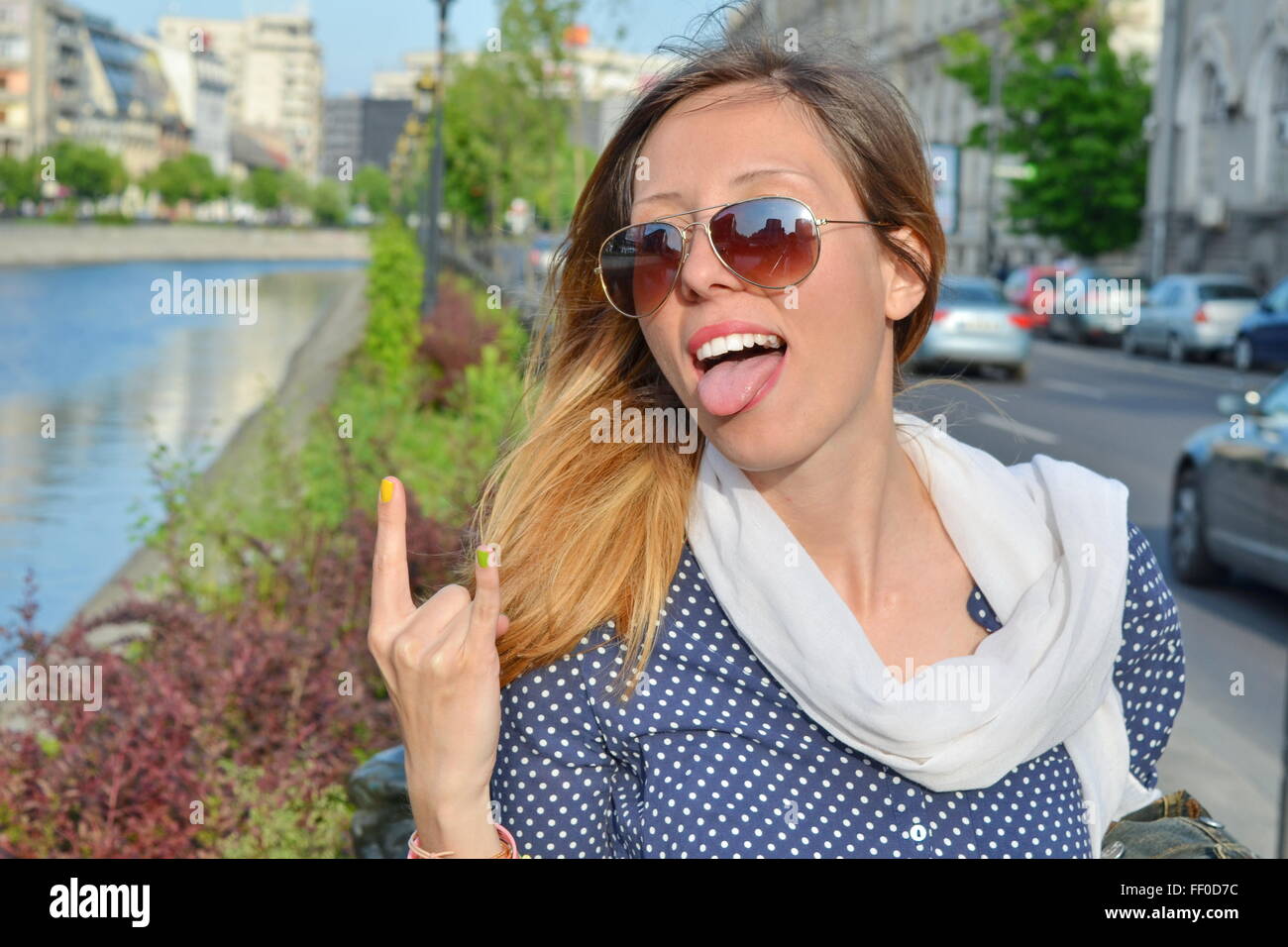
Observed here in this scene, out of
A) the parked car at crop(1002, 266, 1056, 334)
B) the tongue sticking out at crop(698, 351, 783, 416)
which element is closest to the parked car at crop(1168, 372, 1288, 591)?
the tongue sticking out at crop(698, 351, 783, 416)

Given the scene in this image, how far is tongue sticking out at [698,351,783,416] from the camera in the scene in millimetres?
2016

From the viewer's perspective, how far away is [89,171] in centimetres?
9800

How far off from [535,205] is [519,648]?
1002 inches

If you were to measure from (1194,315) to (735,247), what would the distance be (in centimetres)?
2831

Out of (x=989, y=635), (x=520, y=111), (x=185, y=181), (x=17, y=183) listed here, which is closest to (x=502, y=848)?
(x=989, y=635)

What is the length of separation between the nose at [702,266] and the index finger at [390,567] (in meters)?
0.48

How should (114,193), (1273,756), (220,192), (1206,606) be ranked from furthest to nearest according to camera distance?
(220,192), (114,193), (1206,606), (1273,756)

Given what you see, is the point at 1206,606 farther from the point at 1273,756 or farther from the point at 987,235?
the point at 987,235

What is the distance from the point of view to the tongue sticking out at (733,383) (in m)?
2.02

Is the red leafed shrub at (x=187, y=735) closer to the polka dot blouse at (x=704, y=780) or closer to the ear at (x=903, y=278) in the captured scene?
the polka dot blouse at (x=704, y=780)

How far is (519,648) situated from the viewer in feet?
6.67

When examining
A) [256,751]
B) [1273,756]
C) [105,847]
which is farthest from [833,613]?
[1273,756]

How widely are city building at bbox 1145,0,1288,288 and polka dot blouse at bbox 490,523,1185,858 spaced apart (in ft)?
123

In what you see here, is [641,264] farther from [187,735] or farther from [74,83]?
[74,83]
